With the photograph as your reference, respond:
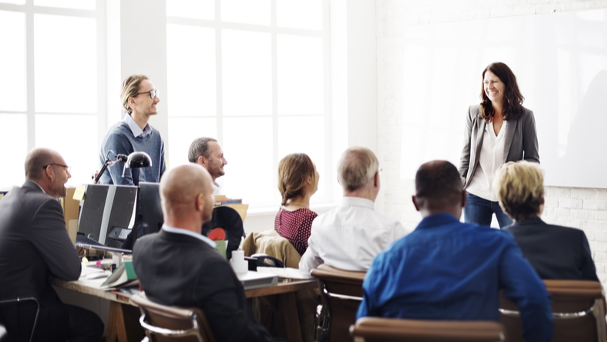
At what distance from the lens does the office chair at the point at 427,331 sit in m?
1.66

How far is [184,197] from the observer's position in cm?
242

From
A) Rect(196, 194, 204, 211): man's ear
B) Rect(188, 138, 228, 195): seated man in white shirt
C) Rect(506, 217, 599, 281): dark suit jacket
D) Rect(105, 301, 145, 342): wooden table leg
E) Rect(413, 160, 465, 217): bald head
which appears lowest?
Rect(105, 301, 145, 342): wooden table leg

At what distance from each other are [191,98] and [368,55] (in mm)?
2090

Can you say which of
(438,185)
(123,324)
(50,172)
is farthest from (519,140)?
(50,172)

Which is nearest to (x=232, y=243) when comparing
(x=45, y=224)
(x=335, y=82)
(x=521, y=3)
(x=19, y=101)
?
(x=45, y=224)

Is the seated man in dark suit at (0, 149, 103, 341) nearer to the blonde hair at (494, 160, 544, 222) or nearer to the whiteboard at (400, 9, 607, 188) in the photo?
the blonde hair at (494, 160, 544, 222)

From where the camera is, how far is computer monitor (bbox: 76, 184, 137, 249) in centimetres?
346

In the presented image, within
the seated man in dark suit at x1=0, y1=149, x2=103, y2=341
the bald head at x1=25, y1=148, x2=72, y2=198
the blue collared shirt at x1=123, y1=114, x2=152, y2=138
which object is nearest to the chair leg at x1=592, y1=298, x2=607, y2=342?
the seated man in dark suit at x1=0, y1=149, x2=103, y2=341

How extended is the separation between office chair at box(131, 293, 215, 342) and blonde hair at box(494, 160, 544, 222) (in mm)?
1229

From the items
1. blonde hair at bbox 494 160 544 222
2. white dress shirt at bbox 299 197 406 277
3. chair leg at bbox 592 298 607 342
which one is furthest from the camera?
white dress shirt at bbox 299 197 406 277

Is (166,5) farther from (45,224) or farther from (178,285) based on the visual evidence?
(178,285)

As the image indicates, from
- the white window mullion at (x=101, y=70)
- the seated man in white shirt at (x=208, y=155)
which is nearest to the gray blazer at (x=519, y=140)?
the seated man in white shirt at (x=208, y=155)

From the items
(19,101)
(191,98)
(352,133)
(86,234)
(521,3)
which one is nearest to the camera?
(86,234)

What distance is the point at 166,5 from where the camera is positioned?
21.3 ft
